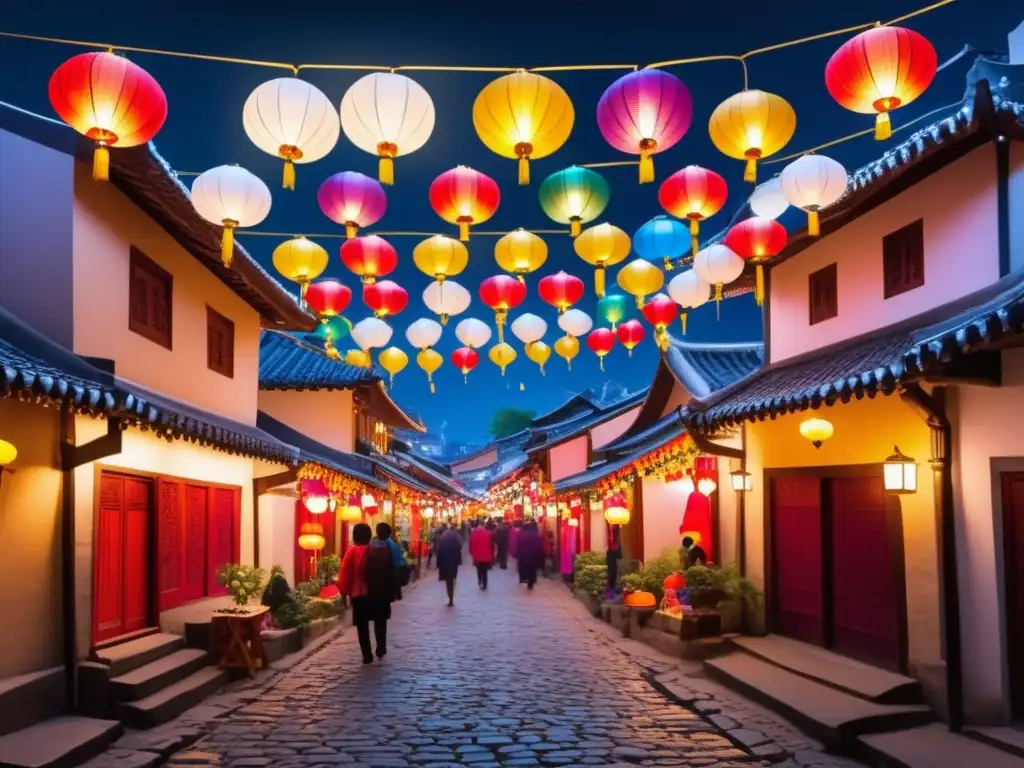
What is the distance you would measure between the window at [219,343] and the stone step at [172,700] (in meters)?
6.08

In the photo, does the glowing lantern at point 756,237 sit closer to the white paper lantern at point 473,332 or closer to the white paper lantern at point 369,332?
the white paper lantern at point 473,332

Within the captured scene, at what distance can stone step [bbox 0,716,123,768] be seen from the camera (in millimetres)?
8031

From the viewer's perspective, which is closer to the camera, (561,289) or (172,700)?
(172,700)

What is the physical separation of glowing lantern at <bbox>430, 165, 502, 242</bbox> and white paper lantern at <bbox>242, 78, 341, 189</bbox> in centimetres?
202

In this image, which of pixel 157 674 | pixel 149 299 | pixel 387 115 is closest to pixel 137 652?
pixel 157 674

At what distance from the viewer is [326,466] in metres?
20.2

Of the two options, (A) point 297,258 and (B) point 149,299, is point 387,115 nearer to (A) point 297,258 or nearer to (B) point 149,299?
(A) point 297,258

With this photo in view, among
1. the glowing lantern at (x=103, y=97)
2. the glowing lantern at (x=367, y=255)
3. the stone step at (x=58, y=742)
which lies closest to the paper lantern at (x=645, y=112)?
the glowing lantern at (x=103, y=97)

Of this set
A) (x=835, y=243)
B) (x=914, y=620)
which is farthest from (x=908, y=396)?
(x=835, y=243)

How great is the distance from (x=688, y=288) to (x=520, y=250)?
128 inches

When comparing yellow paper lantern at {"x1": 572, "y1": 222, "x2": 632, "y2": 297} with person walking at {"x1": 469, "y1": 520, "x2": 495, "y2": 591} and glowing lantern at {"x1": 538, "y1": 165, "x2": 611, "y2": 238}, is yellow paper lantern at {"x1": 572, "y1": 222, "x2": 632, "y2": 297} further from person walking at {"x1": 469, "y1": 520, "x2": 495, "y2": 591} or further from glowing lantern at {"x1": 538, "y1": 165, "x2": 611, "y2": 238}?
person walking at {"x1": 469, "y1": 520, "x2": 495, "y2": 591}

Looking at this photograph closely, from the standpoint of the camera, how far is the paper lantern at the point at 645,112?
900 cm

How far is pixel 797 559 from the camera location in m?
13.9

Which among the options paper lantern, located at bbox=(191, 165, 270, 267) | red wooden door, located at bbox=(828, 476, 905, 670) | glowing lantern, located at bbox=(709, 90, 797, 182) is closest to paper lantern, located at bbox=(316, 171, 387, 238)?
paper lantern, located at bbox=(191, 165, 270, 267)
